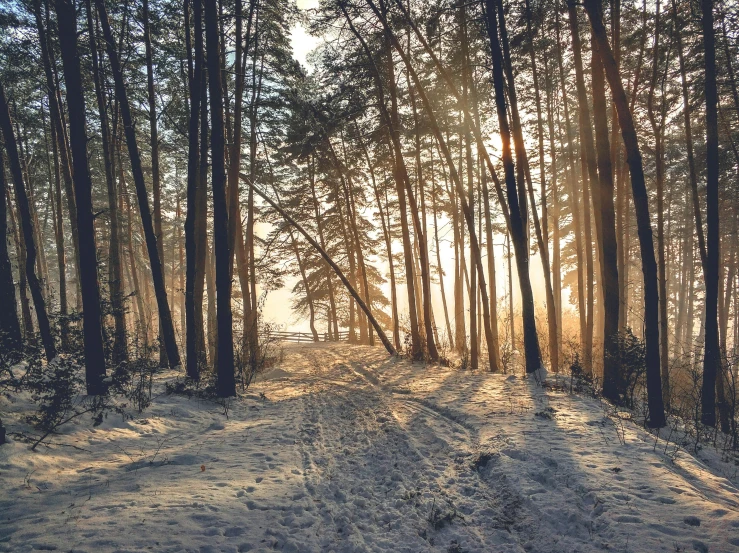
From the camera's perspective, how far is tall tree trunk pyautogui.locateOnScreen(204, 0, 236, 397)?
770cm

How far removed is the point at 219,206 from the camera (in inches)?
309

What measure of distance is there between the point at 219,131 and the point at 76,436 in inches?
238

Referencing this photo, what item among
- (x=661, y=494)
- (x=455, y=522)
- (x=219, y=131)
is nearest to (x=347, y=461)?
(x=455, y=522)

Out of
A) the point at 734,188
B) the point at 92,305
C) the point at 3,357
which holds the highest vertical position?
the point at 734,188

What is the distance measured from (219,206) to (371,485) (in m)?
6.23

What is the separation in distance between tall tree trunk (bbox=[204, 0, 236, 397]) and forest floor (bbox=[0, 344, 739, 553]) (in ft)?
5.51

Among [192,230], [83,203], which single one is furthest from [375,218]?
[83,203]

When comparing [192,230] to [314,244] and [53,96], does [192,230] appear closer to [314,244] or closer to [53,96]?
[314,244]

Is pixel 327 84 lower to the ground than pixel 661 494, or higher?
higher

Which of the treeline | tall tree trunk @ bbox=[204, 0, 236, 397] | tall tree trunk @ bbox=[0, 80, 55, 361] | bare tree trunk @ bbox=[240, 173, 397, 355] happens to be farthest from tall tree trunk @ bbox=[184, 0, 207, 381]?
tall tree trunk @ bbox=[0, 80, 55, 361]

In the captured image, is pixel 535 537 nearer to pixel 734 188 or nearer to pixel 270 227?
pixel 734 188

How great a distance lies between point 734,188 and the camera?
595 inches

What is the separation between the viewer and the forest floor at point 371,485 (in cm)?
309

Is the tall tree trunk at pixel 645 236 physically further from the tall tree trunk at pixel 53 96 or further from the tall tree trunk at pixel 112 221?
the tall tree trunk at pixel 53 96
